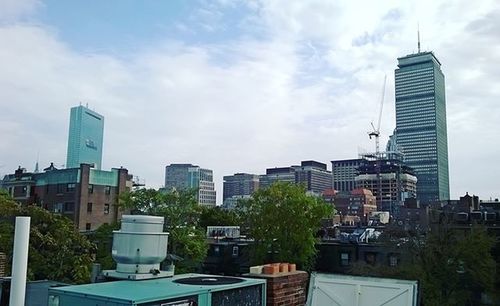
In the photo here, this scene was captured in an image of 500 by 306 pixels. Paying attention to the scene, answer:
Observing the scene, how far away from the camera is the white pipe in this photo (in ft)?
15.8

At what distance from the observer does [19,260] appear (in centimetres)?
481

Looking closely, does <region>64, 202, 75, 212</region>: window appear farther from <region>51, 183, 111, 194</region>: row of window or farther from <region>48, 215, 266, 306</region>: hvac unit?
<region>48, 215, 266, 306</region>: hvac unit

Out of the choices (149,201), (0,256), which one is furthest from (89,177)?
(0,256)

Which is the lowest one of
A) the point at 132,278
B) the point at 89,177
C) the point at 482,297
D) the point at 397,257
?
the point at 482,297

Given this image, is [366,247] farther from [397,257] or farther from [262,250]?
[262,250]

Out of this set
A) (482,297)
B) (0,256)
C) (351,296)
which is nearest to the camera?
(351,296)

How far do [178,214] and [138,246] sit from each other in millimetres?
32409

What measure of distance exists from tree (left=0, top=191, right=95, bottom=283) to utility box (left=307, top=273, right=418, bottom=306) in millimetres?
24479

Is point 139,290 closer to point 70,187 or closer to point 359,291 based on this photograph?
point 359,291

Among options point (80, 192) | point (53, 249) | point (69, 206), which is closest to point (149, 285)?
point (53, 249)

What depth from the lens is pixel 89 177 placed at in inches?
2687

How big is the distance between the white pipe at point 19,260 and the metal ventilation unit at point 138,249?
1.36m

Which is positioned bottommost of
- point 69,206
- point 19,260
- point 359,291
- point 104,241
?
point 104,241

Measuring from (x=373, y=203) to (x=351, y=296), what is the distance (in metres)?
198
